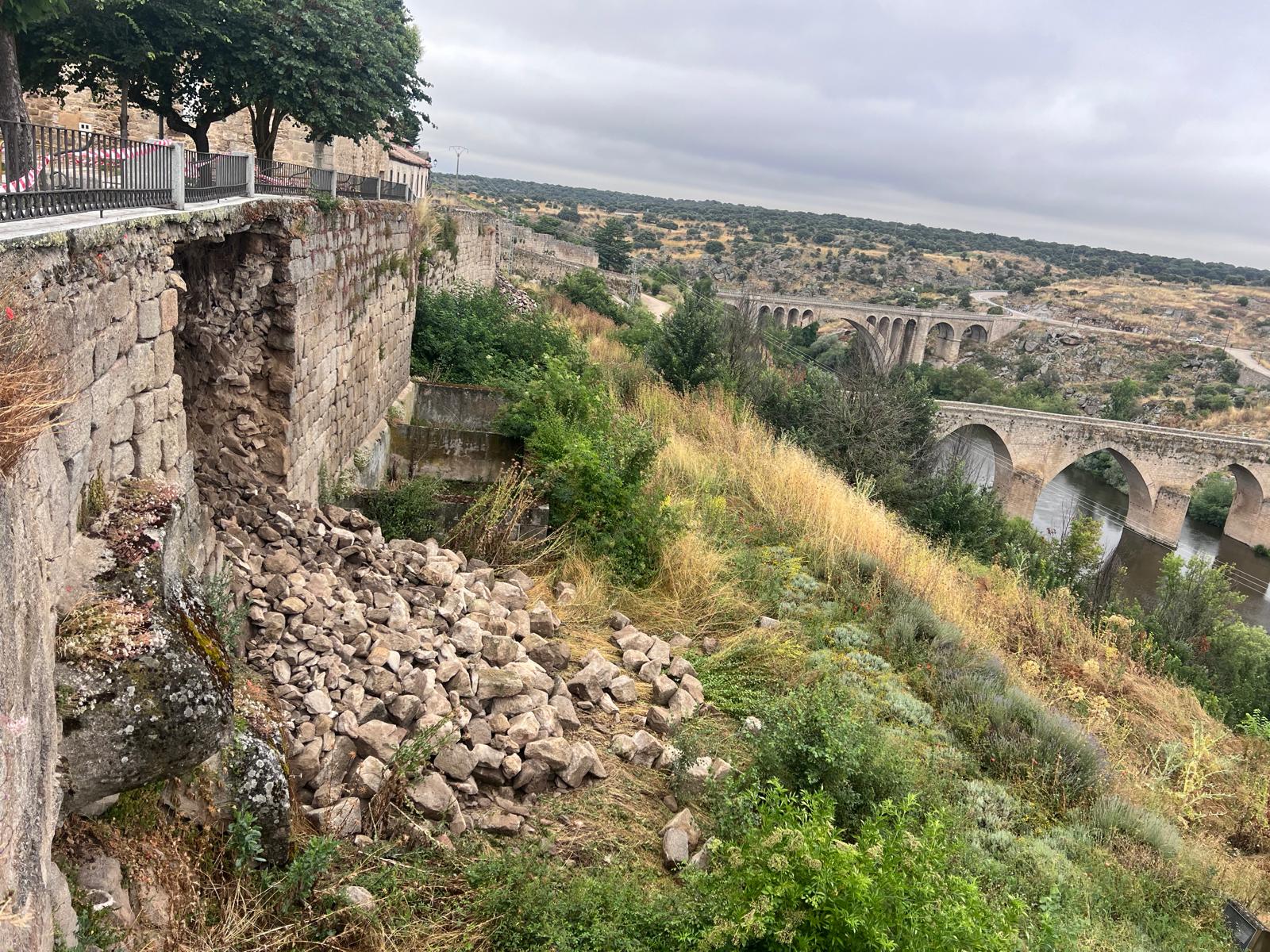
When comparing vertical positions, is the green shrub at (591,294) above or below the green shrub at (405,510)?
above

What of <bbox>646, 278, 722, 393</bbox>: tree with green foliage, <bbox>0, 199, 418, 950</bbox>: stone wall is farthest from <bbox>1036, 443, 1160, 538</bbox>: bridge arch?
<bbox>0, 199, 418, 950</bbox>: stone wall

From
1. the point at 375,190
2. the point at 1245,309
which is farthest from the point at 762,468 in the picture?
the point at 1245,309

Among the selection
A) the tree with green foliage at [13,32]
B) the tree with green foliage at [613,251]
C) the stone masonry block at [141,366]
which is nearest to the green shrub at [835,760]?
the stone masonry block at [141,366]

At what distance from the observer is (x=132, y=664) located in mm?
2445

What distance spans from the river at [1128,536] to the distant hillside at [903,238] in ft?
223

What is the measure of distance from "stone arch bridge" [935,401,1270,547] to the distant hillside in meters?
70.8

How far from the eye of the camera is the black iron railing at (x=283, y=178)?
21.8 feet

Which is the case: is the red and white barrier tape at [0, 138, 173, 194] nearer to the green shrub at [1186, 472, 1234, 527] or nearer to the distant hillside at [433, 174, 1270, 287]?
the green shrub at [1186, 472, 1234, 527]

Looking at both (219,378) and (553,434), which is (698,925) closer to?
(219,378)

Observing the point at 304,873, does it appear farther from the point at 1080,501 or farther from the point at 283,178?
the point at 1080,501

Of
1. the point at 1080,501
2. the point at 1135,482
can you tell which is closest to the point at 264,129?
the point at 1135,482

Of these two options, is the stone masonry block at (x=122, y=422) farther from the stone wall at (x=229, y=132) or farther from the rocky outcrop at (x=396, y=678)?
the stone wall at (x=229, y=132)

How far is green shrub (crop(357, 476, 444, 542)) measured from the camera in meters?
6.43

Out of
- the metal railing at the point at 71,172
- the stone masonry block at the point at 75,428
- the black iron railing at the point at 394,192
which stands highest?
the black iron railing at the point at 394,192
